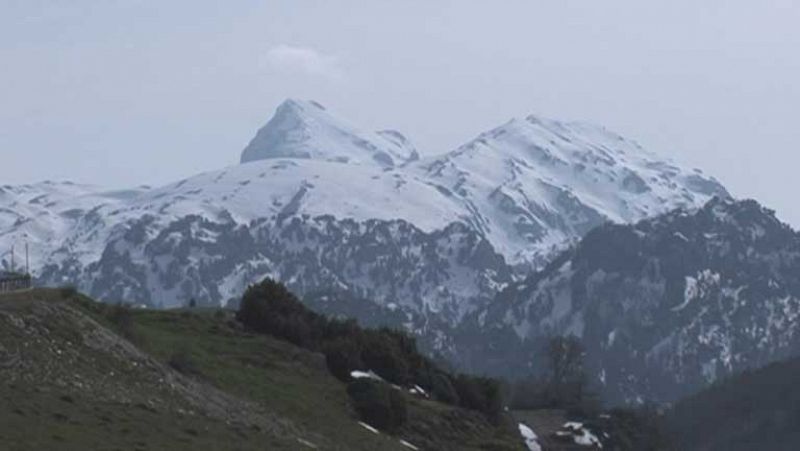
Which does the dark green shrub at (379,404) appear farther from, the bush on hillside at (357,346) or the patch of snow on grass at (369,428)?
the bush on hillside at (357,346)

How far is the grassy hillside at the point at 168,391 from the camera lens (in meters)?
49.3

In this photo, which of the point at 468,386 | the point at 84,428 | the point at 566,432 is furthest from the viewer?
the point at 566,432

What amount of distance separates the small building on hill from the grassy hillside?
8.47ft

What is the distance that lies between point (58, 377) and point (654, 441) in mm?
95324

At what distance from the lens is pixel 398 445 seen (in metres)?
70.9

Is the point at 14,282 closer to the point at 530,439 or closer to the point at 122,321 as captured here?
the point at 122,321

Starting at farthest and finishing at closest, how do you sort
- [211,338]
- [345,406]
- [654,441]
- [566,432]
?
1. [654,441]
2. [566,432]
3. [211,338]
4. [345,406]

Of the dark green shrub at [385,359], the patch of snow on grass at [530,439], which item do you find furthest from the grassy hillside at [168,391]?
the patch of snow on grass at [530,439]

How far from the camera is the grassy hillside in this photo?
162ft

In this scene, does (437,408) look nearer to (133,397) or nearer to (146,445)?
(133,397)

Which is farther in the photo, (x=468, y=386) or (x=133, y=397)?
(x=468, y=386)

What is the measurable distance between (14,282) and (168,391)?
19571 millimetres

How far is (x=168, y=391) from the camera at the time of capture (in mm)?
60625

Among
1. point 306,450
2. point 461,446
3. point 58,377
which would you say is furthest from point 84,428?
point 461,446
